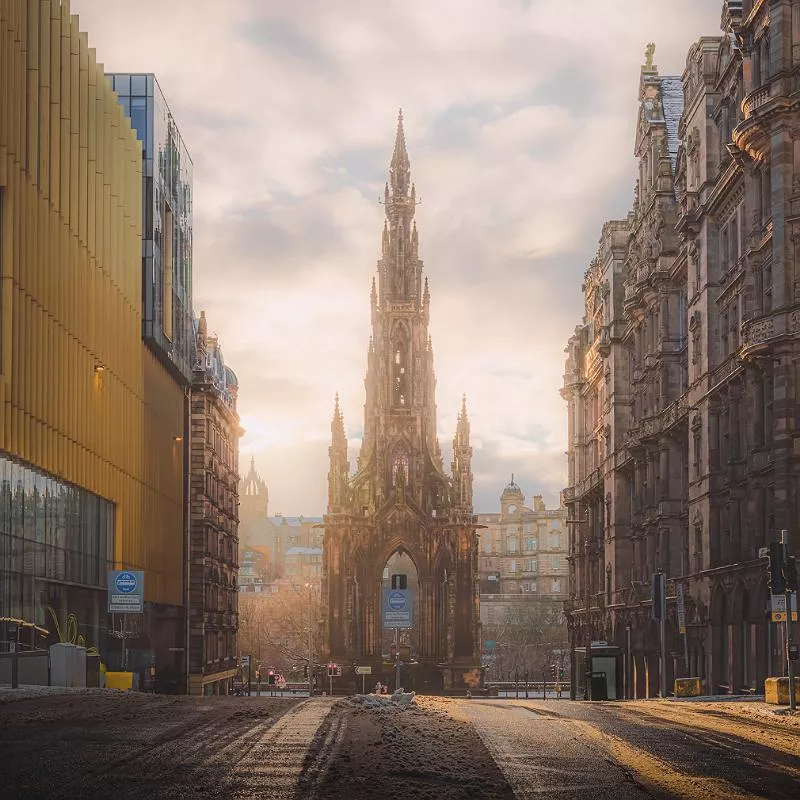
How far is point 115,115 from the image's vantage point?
7231cm

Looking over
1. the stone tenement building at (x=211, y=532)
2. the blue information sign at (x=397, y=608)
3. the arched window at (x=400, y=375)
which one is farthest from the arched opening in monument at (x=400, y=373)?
the blue information sign at (x=397, y=608)

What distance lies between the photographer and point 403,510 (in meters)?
131

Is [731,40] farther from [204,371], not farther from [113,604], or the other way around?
[204,371]

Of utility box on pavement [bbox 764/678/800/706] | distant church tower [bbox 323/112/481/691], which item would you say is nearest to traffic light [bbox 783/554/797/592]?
utility box on pavement [bbox 764/678/800/706]

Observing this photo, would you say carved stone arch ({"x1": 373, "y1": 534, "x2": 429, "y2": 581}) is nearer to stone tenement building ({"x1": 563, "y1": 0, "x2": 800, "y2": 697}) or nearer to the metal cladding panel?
stone tenement building ({"x1": 563, "y1": 0, "x2": 800, "y2": 697})

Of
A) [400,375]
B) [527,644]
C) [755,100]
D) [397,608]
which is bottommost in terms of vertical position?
[527,644]

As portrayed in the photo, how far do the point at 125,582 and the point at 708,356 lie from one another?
2459cm

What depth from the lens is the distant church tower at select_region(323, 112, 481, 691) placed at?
416 ft

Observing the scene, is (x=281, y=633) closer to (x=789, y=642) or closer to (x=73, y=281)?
(x=73, y=281)

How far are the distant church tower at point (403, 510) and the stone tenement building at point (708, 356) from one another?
3547cm

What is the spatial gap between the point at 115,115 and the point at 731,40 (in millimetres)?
28986

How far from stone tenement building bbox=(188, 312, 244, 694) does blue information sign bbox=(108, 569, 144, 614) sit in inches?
1408

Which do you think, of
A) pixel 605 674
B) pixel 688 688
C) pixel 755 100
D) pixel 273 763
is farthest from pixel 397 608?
pixel 273 763

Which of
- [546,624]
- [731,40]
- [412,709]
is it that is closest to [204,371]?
[731,40]
